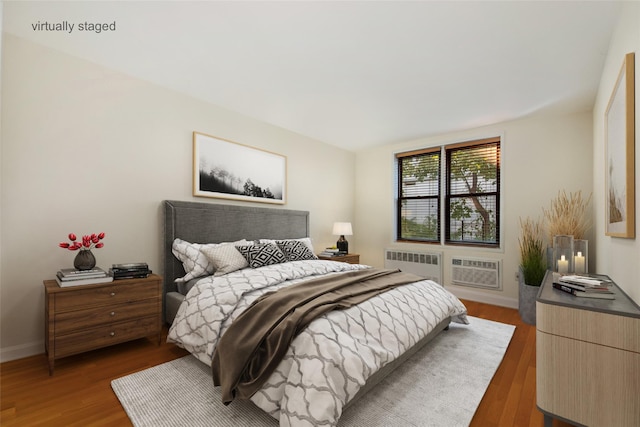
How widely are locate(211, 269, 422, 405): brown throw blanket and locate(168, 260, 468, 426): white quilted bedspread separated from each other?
0.18 feet

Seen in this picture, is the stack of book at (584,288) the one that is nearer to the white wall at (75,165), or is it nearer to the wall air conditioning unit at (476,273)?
the wall air conditioning unit at (476,273)

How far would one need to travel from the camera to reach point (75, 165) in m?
2.52

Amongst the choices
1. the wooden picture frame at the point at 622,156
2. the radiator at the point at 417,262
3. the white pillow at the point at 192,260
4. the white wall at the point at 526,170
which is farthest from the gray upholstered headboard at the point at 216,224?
the wooden picture frame at the point at 622,156

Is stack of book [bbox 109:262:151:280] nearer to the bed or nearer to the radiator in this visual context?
the bed

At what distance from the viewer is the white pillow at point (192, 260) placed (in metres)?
2.79

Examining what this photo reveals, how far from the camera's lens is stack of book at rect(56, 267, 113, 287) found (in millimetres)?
2131

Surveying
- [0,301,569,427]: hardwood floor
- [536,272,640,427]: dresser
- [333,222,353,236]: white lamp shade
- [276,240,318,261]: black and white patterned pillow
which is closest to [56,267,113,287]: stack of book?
[0,301,569,427]: hardwood floor

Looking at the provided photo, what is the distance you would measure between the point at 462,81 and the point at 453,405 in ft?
8.81

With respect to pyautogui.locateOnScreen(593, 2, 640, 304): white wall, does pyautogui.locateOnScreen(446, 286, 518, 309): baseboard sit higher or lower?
lower

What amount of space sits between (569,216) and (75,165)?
4817 mm

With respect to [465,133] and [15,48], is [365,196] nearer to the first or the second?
[465,133]

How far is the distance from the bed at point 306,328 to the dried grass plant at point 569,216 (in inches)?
58.2

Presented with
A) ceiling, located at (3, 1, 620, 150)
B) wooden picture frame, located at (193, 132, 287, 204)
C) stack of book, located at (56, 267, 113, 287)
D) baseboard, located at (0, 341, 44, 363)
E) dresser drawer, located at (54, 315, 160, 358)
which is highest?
ceiling, located at (3, 1, 620, 150)

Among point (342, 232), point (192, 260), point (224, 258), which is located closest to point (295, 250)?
point (224, 258)
